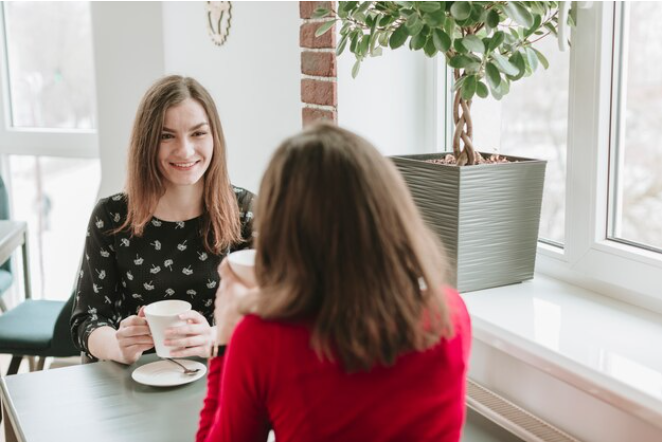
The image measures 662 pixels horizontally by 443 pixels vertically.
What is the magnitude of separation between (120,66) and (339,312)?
118 inches

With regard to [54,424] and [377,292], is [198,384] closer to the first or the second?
[54,424]

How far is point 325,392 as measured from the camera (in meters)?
0.94

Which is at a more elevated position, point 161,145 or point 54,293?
point 161,145

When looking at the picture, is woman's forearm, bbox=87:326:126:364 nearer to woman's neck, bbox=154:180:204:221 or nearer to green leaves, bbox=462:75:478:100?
woman's neck, bbox=154:180:204:221

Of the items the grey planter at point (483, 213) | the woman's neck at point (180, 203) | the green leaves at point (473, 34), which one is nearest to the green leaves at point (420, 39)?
the green leaves at point (473, 34)

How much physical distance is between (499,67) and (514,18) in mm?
116

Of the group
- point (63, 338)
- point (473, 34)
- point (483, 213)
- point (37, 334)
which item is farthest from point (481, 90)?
point (37, 334)

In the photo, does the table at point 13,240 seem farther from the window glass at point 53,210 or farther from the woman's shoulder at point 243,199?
the woman's shoulder at point 243,199

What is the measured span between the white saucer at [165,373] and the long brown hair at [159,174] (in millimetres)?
432

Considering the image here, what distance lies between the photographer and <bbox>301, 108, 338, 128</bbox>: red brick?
224 centimetres

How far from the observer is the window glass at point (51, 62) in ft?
13.0

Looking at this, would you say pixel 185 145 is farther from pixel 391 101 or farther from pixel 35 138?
pixel 35 138

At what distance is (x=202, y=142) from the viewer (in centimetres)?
192

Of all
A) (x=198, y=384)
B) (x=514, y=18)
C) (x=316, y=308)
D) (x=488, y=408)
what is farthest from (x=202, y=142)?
(x=316, y=308)
